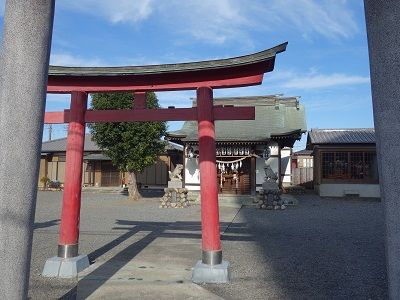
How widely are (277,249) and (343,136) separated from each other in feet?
59.8

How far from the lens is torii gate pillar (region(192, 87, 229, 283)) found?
5816 mm

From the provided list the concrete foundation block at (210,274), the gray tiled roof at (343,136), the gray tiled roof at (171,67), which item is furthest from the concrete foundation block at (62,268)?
the gray tiled roof at (343,136)

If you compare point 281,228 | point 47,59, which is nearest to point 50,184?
point 281,228

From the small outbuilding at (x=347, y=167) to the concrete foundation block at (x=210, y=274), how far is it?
18.9 metres

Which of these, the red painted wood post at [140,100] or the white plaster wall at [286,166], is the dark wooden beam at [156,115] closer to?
the red painted wood post at [140,100]

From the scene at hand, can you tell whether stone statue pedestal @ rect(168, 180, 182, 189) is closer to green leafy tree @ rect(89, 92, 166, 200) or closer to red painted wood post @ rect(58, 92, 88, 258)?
green leafy tree @ rect(89, 92, 166, 200)

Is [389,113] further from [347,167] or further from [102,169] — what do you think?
[102,169]

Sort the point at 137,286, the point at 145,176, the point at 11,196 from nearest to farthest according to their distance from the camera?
the point at 11,196, the point at 137,286, the point at 145,176

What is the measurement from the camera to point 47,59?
9.55ft

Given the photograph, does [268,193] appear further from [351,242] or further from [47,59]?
[47,59]

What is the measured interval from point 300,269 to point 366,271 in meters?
1.10

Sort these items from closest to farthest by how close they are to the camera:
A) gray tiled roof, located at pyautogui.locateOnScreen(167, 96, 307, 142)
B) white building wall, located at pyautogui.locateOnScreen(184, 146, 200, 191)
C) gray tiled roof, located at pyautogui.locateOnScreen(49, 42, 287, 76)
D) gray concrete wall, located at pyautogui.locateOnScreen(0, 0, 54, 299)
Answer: gray concrete wall, located at pyautogui.locateOnScreen(0, 0, 54, 299)
gray tiled roof, located at pyautogui.locateOnScreen(49, 42, 287, 76)
gray tiled roof, located at pyautogui.locateOnScreen(167, 96, 307, 142)
white building wall, located at pyautogui.locateOnScreen(184, 146, 200, 191)

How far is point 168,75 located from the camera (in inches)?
260

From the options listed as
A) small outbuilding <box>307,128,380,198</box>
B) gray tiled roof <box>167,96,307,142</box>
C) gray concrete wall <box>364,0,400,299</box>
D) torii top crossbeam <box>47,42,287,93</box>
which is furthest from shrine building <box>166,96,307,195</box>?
gray concrete wall <box>364,0,400,299</box>
